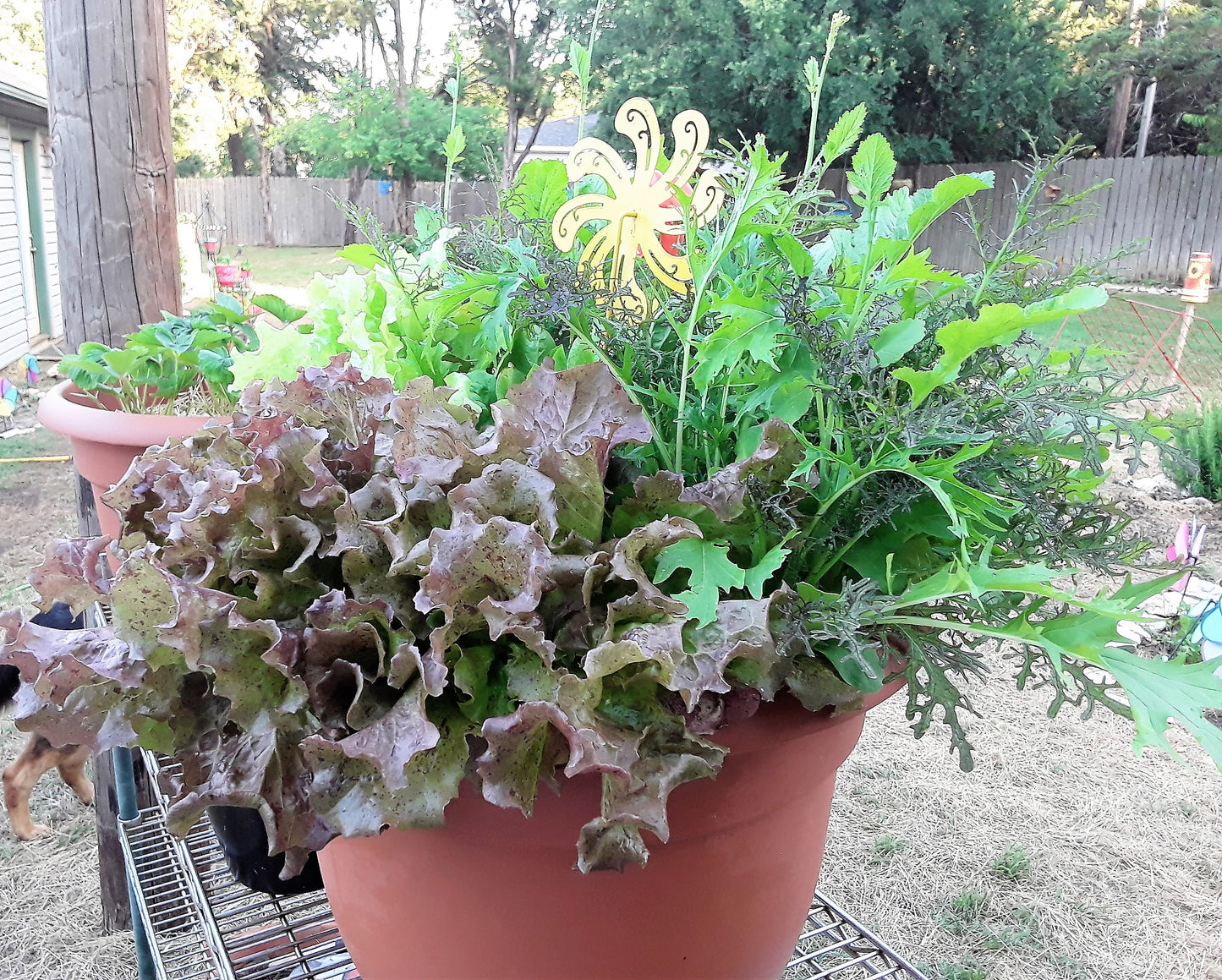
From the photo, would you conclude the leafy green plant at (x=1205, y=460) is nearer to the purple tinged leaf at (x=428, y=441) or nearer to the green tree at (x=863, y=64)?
the purple tinged leaf at (x=428, y=441)

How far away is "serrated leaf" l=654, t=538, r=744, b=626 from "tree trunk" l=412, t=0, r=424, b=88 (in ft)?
80.6

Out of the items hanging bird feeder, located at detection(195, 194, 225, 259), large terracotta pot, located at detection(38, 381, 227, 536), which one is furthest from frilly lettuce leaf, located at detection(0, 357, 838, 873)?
hanging bird feeder, located at detection(195, 194, 225, 259)

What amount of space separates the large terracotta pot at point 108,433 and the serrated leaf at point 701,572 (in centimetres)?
73

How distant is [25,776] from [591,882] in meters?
2.11

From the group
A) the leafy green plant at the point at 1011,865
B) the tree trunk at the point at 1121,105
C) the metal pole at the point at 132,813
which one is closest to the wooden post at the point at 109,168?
the metal pole at the point at 132,813

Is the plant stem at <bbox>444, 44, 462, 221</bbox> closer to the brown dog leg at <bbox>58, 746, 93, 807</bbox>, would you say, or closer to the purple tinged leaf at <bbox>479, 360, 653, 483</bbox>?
the purple tinged leaf at <bbox>479, 360, 653, 483</bbox>

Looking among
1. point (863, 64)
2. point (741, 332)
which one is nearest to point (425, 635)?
point (741, 332)

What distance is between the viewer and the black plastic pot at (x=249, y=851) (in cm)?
92

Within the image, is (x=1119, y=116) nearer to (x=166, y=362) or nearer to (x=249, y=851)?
(x=166, y=362)

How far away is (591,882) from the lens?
695mm

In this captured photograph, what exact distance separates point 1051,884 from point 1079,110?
1698cm

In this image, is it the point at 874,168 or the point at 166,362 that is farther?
the point at 166,362

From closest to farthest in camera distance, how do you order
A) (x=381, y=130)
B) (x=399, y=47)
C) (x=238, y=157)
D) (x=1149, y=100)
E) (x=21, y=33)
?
(x=1149, y=100) < (x=21, y=33) < (x=381, y=130) < (x=399, y=47) < (x=238, y=157)

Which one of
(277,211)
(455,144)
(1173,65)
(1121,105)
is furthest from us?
(277,211)
